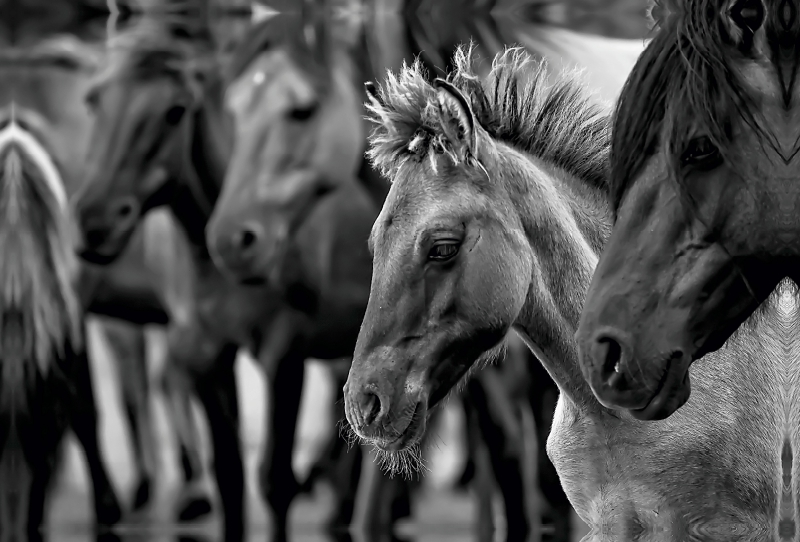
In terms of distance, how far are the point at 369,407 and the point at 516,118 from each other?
73cm

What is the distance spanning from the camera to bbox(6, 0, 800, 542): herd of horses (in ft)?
4.60

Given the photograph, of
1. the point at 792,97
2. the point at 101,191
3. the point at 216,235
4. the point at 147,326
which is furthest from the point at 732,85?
the point at 147,326

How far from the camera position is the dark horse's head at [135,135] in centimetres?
385

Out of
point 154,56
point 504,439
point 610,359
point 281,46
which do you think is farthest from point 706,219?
point 154,56

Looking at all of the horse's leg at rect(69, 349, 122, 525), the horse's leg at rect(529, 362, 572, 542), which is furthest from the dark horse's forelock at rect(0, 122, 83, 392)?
the horse's leg at rect(529, 362, 572, 542)

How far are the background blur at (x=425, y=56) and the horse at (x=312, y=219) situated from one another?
9.4 inches

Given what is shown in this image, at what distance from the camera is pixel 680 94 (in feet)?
4.70

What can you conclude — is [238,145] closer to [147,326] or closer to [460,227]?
[147,326]

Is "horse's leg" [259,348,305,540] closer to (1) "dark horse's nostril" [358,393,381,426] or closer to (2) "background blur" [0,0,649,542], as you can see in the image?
(2) "background blur" [0,0,649,542]

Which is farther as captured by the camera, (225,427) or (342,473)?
(225,427)

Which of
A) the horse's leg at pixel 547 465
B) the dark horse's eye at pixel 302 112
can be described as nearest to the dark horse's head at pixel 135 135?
the dark horse's eye at pixel 302 112

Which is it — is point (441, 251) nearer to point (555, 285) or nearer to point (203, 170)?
point (555, 285)

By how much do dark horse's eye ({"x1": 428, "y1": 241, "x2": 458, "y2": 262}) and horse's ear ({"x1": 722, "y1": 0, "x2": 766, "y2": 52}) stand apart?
0.69 meters

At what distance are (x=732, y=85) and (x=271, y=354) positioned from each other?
8.99 ft
